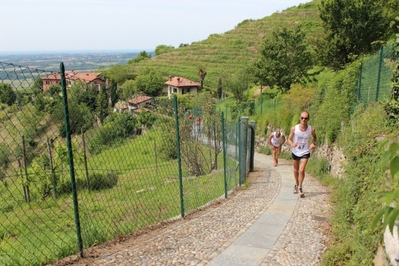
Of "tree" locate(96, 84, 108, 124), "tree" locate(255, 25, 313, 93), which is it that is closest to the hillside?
"tree" locate(255, 25, 313, 93)

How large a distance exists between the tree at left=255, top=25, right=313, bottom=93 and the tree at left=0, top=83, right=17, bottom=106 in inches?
1071

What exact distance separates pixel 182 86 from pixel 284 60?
2689 centimetres

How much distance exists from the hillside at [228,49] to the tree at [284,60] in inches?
918

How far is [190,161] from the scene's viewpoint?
480 inches

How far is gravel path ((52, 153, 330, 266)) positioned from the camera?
435cm

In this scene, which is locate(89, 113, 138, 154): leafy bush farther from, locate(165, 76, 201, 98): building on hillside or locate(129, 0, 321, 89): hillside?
A: locate(129, 0, 321, 89): hillside

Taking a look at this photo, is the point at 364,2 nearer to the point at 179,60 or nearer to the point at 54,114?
the point at 54,114

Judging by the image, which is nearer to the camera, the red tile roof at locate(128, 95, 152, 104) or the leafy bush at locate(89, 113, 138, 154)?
the leafy bush at locate(89, 113, 138, 154)

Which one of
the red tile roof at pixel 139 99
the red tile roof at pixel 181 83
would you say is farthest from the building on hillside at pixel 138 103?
the red tile roof at pixel 181 83

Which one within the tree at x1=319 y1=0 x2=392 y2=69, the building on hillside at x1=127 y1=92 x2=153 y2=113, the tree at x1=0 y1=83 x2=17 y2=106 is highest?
the tree at x1=319 y1=0 x2=392 y2=69

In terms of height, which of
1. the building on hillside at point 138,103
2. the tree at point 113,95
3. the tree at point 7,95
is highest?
the tree at point 7,95

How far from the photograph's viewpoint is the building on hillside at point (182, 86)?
54188mm

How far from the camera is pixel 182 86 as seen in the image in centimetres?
5425

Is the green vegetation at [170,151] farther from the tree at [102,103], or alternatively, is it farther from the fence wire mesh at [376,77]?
the fence wire mesh at [376,77]
